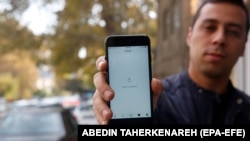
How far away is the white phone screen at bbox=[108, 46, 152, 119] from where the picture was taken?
37.0 inches

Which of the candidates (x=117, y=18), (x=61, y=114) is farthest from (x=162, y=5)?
(x=61, y=114)

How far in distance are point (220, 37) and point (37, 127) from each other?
4.32 meters

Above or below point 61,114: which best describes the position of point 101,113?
above

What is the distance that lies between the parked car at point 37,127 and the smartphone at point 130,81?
3928mm

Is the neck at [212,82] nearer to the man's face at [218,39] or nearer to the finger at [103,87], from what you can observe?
the man's face at [218,39]

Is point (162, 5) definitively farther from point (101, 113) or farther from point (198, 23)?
point (101, 113)

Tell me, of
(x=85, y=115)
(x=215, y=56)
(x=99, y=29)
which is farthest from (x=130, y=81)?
(x=85, y=115)

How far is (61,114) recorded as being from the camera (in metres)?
5.80

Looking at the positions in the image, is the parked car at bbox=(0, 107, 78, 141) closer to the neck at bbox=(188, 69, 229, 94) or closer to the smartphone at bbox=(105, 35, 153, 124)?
the neck at bbox=(188, 69, 229, 94)

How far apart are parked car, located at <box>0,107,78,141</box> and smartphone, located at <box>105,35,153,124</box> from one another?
3.93m

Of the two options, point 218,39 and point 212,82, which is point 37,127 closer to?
point 212,82

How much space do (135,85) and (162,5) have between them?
14.5 feet

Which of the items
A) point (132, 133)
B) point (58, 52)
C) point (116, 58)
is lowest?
point (58, 52)

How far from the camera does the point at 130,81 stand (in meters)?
0.95
